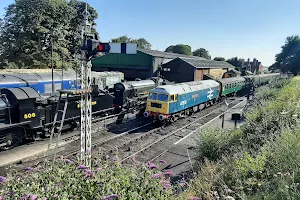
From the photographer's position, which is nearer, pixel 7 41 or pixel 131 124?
pixel 131 124

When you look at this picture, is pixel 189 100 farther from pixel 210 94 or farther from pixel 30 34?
pixel 30 34

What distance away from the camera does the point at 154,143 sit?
13.2 m

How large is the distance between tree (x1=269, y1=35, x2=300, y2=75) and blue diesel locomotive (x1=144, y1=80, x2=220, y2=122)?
125ft

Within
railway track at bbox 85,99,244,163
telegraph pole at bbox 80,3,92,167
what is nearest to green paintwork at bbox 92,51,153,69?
railway track at bbox 85,99,244,163

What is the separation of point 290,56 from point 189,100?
45563mm

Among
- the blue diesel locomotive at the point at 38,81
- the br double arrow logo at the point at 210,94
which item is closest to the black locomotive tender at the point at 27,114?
the blue diesel locomotive at the point at 38,81

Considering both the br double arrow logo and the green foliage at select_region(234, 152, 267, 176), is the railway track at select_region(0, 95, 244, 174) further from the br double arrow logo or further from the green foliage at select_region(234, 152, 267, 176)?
the green foliage at select_region(234, 152, 267, 176)

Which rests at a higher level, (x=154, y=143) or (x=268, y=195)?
(x=268, y=195)

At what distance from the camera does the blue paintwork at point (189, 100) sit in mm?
16962

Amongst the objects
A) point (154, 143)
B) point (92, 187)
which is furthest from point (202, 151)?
point (92, 187)

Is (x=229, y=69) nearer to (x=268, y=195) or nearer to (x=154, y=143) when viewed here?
(x=154, y=143)

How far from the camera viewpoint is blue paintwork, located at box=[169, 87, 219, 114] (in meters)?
17.0

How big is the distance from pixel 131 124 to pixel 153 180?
1318 centimetres

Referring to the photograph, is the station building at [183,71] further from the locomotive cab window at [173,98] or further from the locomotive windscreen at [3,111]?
the locomotive windscreen at [3,111]
